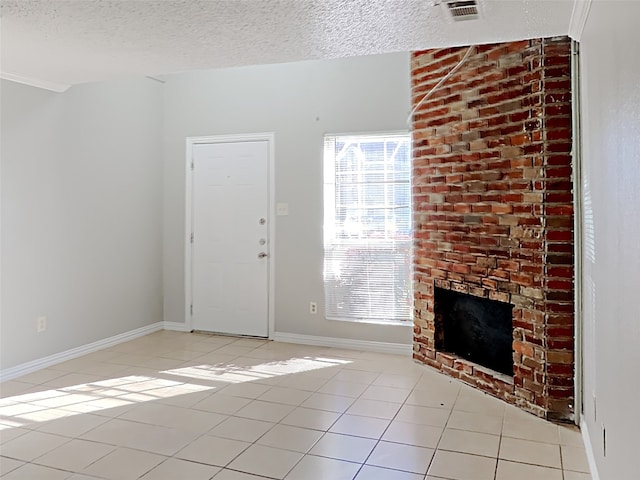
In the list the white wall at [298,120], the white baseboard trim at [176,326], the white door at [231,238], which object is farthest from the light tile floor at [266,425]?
the white baseboard trim at [176,326]

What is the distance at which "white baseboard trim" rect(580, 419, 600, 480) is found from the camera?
2.25 m

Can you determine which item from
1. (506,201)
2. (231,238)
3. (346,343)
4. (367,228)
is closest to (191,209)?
(231,238)

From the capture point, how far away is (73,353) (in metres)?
4.28

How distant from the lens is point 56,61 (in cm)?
331

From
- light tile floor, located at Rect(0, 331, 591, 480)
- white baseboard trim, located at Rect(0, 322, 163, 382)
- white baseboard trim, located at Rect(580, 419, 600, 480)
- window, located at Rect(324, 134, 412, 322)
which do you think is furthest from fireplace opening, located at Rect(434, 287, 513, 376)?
white baseboard trim, located at Rect(0, 322, 163, 382)

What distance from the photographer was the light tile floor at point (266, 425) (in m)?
2.39

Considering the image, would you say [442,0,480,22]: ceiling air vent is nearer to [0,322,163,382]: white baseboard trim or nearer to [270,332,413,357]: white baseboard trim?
[270,332,413,357]: white baseboard trim

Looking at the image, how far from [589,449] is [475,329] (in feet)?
4.37

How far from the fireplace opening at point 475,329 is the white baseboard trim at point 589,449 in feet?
2.21

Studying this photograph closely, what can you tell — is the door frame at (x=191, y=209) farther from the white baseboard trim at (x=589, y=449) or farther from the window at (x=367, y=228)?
the white baseboard trim at (x=589, y=449)

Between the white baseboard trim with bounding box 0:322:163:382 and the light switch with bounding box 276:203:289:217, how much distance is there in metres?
1.85

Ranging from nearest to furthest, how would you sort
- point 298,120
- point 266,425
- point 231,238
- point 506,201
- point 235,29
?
point 235,29 → point 266,425 → point 506,201 → point 298,120 → point 231,238

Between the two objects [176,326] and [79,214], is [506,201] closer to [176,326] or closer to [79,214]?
[79,214]

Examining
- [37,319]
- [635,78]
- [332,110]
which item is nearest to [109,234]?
[37,319]
